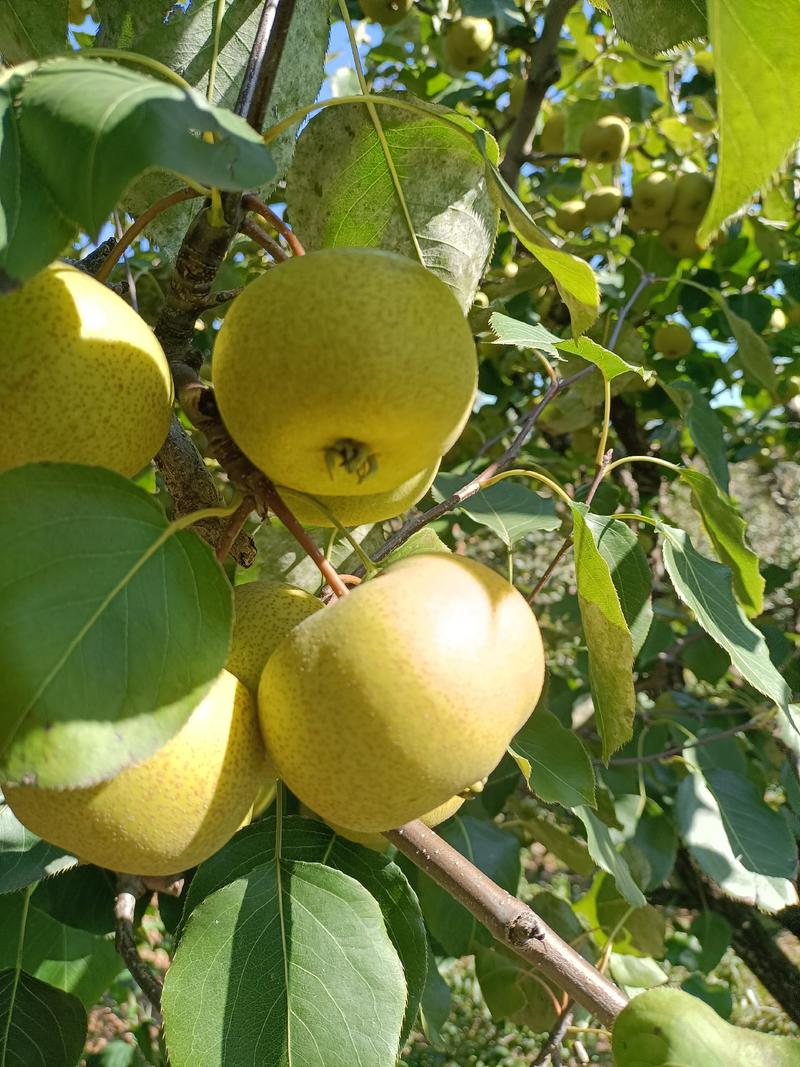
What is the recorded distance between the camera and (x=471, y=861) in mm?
1796

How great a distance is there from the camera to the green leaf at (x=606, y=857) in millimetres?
1449

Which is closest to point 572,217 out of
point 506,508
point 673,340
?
point 673,340

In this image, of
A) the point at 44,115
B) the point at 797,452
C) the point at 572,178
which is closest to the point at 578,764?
the point at 44,115

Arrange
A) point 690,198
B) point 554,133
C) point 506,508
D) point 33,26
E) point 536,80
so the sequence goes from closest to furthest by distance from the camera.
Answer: point 33,26
point 506,508
point 536,80
point 690,198
point 554,133

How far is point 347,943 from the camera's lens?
93 centimetres

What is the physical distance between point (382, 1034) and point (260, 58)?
0.94 metres

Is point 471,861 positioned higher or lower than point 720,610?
lower

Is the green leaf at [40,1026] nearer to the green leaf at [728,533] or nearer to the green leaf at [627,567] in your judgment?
the green leaf at [627,567]

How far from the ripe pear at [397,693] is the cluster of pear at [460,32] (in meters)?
2.64

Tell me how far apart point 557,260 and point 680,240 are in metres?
2.41

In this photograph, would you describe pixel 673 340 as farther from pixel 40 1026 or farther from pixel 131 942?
pixel 40 1026

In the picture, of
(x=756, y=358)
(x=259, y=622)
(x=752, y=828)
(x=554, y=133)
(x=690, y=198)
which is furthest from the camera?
(x=554, y=133)

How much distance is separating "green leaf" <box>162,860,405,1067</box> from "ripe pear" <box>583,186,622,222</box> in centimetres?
277

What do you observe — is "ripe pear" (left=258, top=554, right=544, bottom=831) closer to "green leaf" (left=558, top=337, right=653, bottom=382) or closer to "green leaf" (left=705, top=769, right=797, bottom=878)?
"green leaf" (left=558, top=337, right=653, bottom=382)
